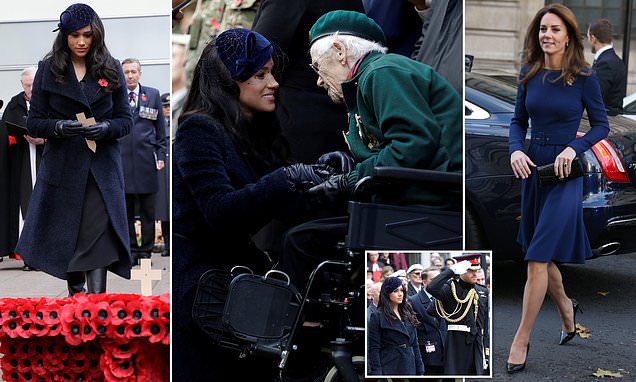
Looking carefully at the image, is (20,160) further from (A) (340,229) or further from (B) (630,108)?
(B) (630,108)

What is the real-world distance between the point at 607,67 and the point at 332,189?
1094 millimetres

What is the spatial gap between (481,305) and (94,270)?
1.53 metres

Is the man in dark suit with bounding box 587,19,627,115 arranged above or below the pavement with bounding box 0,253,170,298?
above

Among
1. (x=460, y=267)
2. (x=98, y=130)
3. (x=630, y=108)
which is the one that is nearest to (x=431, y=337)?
(x=460, y=267)

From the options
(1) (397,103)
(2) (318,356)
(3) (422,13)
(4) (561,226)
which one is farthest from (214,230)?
(4) (561,226)

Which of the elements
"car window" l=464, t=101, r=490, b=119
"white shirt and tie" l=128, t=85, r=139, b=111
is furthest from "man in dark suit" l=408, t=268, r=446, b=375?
"white shirt and tie" l=128, t=85, r=139, b=111

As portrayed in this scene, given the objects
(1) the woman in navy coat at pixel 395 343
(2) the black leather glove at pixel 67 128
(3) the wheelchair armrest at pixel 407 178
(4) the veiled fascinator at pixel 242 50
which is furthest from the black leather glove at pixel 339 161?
(2) the black leather glove at pixel 67 128

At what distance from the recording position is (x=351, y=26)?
10.3ft

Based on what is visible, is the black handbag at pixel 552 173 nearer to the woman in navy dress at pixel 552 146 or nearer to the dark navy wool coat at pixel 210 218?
the woman in navy dress at pixel 552 146

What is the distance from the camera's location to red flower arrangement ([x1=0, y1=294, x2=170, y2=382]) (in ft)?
11.7

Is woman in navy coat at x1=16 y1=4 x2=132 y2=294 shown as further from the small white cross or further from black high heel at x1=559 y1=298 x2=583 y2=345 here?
black high heel at x1=559 y1=298 x2=583 y2=345

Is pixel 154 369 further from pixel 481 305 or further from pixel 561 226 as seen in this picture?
pixel 561 226

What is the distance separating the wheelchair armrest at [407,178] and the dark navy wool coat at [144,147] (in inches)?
31.7

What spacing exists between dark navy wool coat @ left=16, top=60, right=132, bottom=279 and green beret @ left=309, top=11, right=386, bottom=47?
0.89 meters
